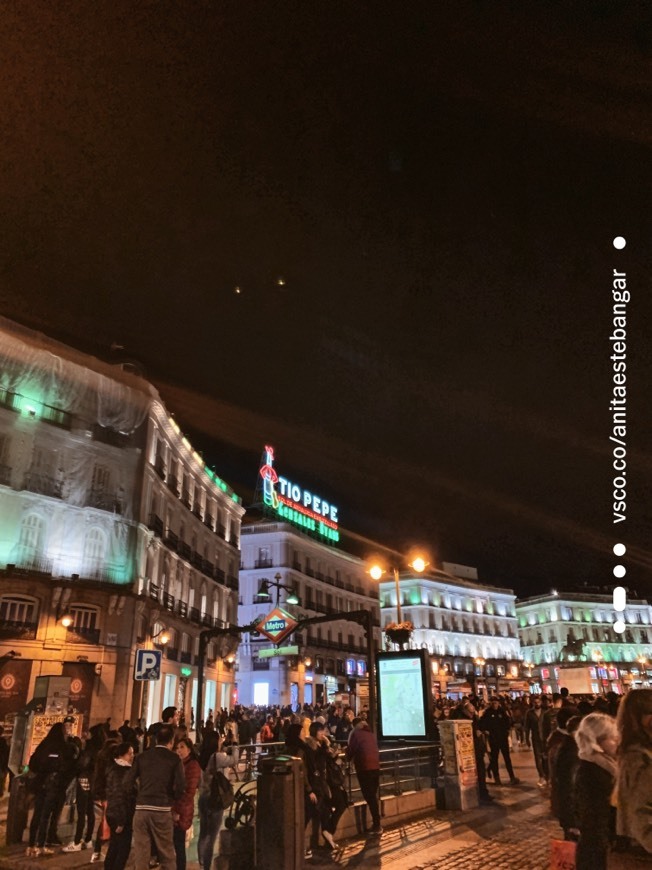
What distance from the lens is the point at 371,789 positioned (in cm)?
985

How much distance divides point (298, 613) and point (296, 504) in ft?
35.2

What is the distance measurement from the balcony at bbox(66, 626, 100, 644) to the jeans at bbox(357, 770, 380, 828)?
1991 cm

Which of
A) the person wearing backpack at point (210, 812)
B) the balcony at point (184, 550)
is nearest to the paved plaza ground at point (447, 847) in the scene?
the person wearing backpack at point (210, 812)

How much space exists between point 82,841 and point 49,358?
23089 millimetres

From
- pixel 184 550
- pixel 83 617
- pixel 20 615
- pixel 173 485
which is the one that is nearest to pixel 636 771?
pixel 20 615

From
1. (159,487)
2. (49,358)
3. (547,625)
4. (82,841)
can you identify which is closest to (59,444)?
(49,358)

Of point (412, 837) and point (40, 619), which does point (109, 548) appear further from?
point (412, 837)

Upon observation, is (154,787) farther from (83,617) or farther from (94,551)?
(94,551)

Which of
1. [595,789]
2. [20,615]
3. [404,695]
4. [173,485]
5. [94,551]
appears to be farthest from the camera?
[173,485]

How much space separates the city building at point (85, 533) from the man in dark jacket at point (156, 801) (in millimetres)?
19295

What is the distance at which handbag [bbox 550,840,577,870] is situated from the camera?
4595 millimetres

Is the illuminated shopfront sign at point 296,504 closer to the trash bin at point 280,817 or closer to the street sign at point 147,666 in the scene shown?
the street sign at point 147,666

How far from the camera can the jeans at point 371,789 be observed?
9789 mm

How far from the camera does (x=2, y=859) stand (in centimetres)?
848
